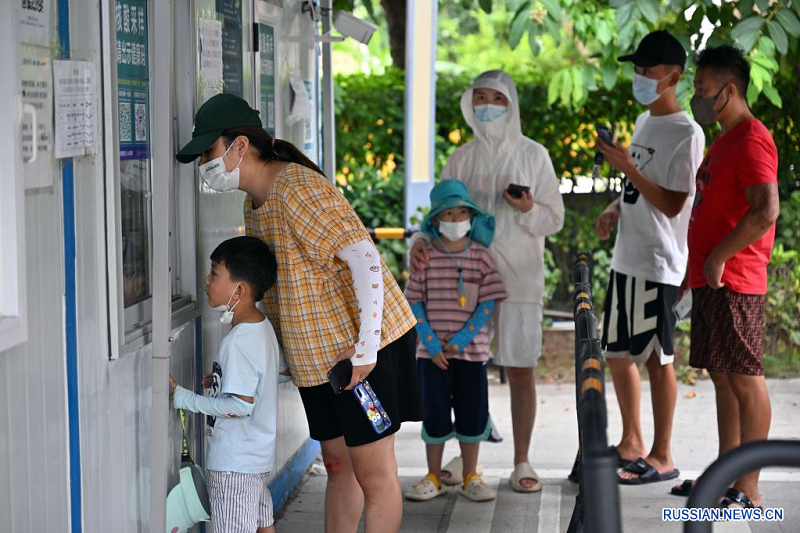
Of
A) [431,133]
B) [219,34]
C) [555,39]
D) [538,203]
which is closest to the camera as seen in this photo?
[219,34]

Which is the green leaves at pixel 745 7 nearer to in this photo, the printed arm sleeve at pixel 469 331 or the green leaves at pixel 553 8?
the green leaves at pixel 553 8

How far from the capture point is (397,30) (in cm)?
970

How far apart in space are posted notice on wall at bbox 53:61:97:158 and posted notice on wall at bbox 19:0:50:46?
0.26ft

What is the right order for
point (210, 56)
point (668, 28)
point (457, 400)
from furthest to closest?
point (668, 28) < point (457, 400) < point (210, 56)

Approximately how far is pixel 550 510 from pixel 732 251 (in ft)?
4.54

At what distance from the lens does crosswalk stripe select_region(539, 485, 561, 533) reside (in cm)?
441

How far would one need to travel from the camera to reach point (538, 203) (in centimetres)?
477

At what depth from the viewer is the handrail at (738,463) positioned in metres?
1.61

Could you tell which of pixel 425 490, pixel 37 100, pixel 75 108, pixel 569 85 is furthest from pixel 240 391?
pixel 569 85

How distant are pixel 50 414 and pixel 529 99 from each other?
21.0 feet

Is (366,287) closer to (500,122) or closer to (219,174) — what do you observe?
(219,174)

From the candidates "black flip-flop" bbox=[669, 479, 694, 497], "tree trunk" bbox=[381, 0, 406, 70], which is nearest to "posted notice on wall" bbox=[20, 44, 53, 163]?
"black flip-flop" bbox=[669, 479, 694, 497]

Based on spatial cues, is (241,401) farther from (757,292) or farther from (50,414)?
(757,292)

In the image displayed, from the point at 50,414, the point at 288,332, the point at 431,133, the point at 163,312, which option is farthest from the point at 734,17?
the point at 50,414
